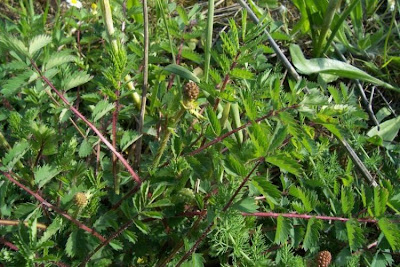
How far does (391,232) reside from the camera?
1.26 metres

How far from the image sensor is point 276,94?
3.89 ft

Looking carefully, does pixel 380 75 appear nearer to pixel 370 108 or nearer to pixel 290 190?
pixel 370 108

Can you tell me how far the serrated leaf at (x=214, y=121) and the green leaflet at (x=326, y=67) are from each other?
0.85 m

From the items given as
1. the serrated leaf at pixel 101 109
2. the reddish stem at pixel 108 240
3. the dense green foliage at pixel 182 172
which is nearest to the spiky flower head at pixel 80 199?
the dense green foliage at pixel 182 172

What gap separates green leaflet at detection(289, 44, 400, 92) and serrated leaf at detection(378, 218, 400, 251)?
2.75ft

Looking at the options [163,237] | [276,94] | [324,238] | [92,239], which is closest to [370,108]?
[324,238]

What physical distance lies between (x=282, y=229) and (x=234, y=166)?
25cm

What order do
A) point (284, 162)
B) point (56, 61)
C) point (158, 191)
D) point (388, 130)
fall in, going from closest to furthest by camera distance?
point (284, 162), point (158, 191), point (56, 61), point (388, 130)

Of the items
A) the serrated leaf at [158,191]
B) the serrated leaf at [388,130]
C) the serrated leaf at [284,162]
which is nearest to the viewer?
the serrated leaf at [284,162]

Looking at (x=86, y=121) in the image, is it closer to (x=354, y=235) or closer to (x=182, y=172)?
(x=182, y=172)

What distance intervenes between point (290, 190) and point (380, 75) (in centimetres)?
102

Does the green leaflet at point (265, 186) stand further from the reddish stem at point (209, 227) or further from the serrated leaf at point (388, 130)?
the serrated leaf at point (388, 130)

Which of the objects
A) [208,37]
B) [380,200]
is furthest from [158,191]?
[380,200]

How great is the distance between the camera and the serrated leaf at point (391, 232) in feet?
4.11
